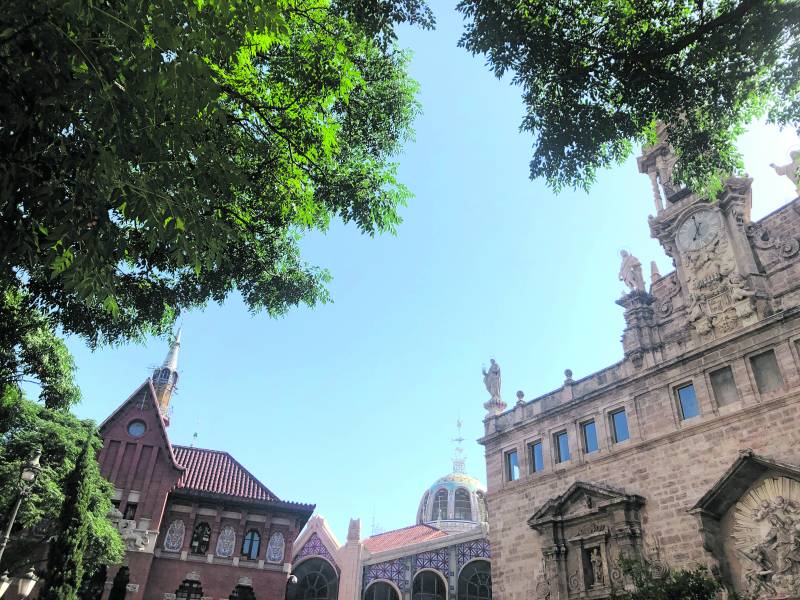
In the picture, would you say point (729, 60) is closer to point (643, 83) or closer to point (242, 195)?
point (643, 83)

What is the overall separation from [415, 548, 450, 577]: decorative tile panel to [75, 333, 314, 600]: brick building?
35.8 feet

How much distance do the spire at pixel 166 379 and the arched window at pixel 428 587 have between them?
2371 cm

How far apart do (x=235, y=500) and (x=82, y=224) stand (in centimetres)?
2839

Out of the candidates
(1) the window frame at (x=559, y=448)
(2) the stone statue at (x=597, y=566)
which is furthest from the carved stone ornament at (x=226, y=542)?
(2) the stone statue at (x=597, y=566)

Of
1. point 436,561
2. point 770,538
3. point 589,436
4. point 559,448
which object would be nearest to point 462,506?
point 436,561

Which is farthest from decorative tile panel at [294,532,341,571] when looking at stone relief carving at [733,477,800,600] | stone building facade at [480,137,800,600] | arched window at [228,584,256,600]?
stone relief carving at [733,477,800,600]

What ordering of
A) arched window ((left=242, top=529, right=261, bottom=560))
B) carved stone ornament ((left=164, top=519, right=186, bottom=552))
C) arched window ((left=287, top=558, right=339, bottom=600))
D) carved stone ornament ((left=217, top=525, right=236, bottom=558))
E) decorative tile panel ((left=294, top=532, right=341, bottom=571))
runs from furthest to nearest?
decorative tile panel ((left=294, top=532, right=341, bottom=571)) → arched window ((left=287, top=558, right=339, bottom=600)) → arched window ((left=242, top=529, right=261, bottom=560)) → carved stone ornament ((left=217, top=525, right=236, bottom=558)) → carved stone ornament ((left=164, top=519, right=186, bottom=552))

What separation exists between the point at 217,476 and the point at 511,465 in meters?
17.0

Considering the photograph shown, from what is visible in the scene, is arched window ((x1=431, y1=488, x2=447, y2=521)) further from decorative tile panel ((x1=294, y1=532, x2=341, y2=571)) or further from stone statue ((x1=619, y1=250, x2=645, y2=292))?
stone statue ((x1=619, y1=250, x2=645, y2=292))

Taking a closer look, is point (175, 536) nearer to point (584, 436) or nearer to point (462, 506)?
point (584, 436)

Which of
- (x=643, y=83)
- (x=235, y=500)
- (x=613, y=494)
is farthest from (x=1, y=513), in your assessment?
(x=643, y=83)

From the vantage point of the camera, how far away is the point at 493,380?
3281 cm

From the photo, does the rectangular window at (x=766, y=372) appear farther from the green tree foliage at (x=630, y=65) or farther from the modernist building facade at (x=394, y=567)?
the modernist building facade at (x=394, y=567)

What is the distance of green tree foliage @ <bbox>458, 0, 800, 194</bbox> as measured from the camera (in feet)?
36.2
